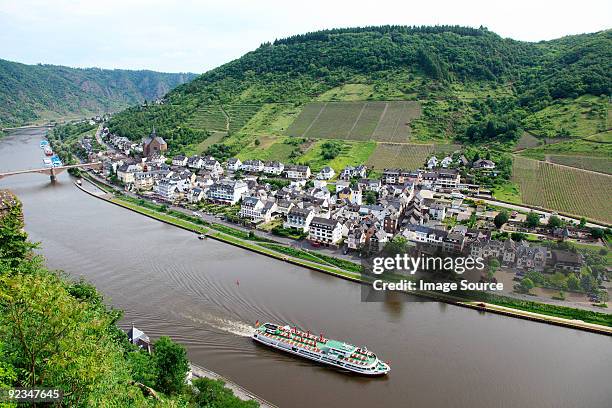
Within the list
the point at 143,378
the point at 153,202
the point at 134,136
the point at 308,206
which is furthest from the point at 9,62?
the point at 143,378

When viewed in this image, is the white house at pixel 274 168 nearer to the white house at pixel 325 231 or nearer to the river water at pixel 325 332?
the white house at pixel 325 231

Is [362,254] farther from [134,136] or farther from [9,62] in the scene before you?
[9,62]

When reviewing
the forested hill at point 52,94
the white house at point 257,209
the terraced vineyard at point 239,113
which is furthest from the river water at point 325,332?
the forested hill at point 52,94

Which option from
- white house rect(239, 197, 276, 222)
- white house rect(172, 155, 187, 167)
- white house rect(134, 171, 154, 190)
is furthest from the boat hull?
white house rect(172, 155, 187, 167)

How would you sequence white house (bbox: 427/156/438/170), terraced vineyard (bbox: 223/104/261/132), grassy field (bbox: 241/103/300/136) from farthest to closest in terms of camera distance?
terraced vineyard (bbox: 223/104/261/132) < grassy field (bbox: 241/103/300/136) < white house (bbox: 427/156/438/170)

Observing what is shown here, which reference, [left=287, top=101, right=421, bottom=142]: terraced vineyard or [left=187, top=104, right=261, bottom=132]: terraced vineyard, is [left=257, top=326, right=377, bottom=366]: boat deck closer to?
[left=287, top=101, right=421, bottom=142]: terraced vineyard

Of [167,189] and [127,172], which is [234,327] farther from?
[127,172]
